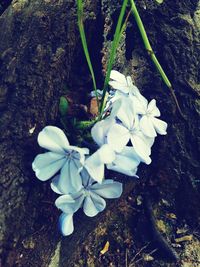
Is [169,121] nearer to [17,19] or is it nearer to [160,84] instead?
[160,84]

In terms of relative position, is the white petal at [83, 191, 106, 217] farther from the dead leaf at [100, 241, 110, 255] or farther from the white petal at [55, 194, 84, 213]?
the dead leaf at [100, 241, 110, 255]

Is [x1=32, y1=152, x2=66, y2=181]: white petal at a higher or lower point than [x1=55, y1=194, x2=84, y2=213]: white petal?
higher

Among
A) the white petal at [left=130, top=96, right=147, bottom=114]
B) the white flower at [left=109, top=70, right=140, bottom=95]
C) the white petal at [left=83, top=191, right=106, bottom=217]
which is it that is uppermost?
the white flower at [left=109, top=70, right=140, bottom=95]

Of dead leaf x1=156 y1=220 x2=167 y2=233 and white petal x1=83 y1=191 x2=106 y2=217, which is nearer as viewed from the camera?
white petal x1=83 y1=191 x2=106 y2=217

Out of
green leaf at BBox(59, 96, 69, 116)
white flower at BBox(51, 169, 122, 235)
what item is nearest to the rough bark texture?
green leaf at BBox(59, 96, 69, 116)

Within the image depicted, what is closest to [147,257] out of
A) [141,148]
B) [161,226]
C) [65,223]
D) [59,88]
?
[161,226]

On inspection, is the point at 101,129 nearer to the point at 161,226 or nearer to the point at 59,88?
the point at 59,88

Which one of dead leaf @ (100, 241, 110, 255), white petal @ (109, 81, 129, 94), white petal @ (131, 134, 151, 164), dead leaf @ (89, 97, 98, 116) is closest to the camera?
white petal @ (131, 134, 151, 164)

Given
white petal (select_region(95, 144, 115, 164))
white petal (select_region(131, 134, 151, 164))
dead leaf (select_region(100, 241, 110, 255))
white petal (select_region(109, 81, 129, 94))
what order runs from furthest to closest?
dead leaf (select_region(100, 241, 110, 255))
white petal (select_region(109, 81, 129, 94))
white petal (select_region(131, 134, 151, 164))
white petal (select_region(95, 144, 115, 164))
